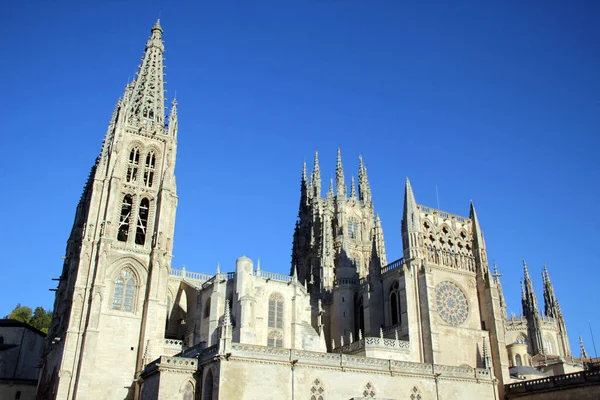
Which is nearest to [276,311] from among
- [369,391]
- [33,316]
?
[369,391]

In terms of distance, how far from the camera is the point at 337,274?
5391 cm

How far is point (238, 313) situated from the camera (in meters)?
41.7

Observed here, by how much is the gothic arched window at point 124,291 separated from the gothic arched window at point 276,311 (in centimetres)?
1064

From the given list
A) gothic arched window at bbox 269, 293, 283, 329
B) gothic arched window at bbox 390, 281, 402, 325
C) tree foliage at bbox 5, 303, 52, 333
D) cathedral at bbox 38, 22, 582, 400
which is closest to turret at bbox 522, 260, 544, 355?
cathedral at bbox 38, 22, 582, 400

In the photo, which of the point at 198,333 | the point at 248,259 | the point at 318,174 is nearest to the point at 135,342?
the point at 198,333

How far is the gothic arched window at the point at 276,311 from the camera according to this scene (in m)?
45.2

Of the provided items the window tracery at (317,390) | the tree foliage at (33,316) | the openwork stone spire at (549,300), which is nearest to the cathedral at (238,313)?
the window tracery at (317,390)

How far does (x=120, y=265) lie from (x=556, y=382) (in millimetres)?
32413

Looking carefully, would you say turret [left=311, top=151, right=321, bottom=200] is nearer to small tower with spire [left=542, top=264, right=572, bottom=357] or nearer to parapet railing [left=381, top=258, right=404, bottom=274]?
parapet railing [left=381, top=258, right=404, bottom=274]

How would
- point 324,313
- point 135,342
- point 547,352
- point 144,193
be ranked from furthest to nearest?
point 547,352 < point 324,313 < point 144,193 < point 135,342

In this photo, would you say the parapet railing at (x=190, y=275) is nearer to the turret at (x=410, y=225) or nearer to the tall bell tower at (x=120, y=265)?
the tall bell tower at (x=120, y=265)

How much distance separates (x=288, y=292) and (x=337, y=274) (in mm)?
8502

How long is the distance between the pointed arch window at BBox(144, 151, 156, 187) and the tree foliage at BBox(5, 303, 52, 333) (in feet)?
101

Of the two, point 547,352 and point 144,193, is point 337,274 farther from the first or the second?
point 547,352
